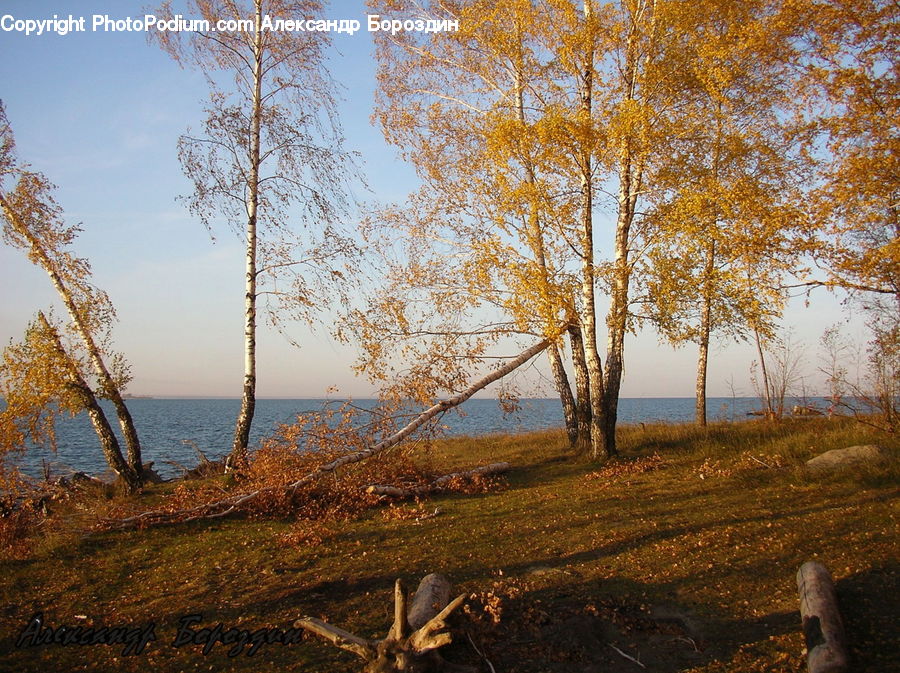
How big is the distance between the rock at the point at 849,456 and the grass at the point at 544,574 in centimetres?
43

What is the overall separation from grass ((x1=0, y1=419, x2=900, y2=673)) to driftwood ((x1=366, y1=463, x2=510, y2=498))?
24.3 inches

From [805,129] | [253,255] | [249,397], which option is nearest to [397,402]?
[249,397]

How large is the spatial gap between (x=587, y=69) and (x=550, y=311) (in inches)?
225

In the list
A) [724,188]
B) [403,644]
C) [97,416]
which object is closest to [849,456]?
[724,188]

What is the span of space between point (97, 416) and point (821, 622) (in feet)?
42.4

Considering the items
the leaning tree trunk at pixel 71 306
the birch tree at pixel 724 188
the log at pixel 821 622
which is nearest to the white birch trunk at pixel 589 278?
the birch tree at pixel 724 188

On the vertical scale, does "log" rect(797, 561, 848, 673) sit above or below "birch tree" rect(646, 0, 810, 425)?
below

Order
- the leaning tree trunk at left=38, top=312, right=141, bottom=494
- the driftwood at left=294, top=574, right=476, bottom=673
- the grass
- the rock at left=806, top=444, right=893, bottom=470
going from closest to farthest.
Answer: the driftwood at left=294, top=574, right=476, bottom=673 → the grass → the rock at left=806, top=444, right=893, bottom=470 → the leaning tree trunk at left=38, top=312, right=141, bottom=494

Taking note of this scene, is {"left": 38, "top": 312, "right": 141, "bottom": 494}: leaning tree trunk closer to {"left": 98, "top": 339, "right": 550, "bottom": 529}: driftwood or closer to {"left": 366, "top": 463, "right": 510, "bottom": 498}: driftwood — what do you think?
{"left": 98, "top": 339, "right": 550, "bottom": 529}: driftwood

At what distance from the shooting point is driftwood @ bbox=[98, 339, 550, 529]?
31.7 ft

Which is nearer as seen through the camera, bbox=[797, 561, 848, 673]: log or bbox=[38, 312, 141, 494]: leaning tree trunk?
bbox=[797, 561, 848, 673]: log

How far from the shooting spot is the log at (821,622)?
4.70 m

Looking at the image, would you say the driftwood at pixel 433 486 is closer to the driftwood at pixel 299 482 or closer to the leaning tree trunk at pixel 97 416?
the driftwood at pixel 299 482

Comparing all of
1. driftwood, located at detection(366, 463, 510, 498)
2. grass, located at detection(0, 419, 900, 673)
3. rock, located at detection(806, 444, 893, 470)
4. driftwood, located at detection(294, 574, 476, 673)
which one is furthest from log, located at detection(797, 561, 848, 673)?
driftwood, located at detection(366, 463, 510, 498)
